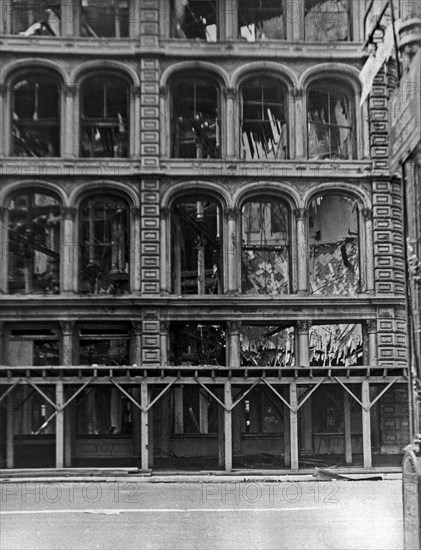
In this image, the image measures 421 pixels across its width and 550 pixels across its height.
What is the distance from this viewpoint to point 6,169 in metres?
20.4

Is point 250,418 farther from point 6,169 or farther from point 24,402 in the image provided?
point 6,169

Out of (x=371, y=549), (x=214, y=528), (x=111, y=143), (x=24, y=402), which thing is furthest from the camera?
(x=111, y=143)

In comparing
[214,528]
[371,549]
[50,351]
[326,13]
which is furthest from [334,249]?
[371,549]

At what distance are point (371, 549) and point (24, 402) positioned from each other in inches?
512

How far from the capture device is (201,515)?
12.1 meters

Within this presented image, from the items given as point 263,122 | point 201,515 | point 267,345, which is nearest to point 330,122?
point 263,122

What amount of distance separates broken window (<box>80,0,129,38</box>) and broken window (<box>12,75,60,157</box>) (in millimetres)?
1666

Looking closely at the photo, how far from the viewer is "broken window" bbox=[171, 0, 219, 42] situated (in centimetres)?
2130

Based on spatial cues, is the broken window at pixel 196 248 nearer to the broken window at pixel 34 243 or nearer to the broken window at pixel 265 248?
the broken window at pixel 265 248

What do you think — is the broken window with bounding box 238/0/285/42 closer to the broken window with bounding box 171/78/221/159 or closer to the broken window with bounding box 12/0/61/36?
the broken window with bounding box 171/78/221/159

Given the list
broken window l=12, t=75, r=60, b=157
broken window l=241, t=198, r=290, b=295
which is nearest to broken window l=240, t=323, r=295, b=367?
broken window l=241, t=198, r=290, b=295

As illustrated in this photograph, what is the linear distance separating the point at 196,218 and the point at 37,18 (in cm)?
647

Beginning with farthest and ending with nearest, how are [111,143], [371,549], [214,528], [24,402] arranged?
[111,143] < [24,402] < [214,528] < [371,549]

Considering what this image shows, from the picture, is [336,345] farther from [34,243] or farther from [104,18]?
[104,18]
